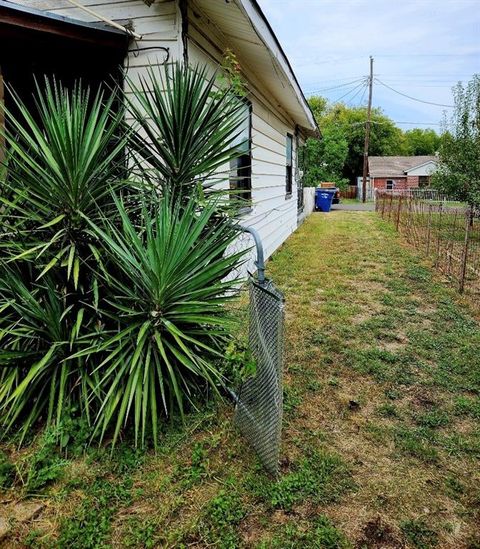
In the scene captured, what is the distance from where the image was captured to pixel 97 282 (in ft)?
8.07

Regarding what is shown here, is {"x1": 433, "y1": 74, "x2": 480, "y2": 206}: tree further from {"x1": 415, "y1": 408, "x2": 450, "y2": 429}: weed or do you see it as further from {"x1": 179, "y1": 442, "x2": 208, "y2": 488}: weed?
{"x1": 179, "y1": 442, "x2": 208, "y2": 488}: weed

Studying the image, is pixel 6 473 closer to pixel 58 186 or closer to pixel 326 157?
pixel 58 186

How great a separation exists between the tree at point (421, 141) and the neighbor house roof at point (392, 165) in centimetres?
2035

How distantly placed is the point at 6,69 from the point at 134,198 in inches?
82.6

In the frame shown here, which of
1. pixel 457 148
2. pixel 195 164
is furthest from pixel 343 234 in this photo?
pixel 195 164

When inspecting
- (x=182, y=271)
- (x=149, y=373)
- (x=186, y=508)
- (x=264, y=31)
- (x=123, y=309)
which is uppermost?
(x=264, y=31)

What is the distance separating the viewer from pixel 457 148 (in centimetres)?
1090

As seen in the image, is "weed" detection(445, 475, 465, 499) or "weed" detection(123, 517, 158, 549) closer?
"weed" detection(123, 517, 158, 549)

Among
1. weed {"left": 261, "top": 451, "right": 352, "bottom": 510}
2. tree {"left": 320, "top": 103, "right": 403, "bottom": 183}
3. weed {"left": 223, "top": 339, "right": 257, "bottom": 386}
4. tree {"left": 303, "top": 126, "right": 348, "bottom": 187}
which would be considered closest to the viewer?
weed {"left": 261, "top": 451, "right": 352, "bottom": 510}

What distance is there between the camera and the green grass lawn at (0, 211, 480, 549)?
1869mm

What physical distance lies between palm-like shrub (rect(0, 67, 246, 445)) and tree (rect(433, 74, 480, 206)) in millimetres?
9542

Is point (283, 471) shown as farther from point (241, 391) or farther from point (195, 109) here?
point (195, 109)

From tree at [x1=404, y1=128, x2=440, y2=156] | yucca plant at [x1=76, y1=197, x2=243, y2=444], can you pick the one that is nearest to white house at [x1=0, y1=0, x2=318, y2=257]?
yucca plant at [x1=76, y1=197, x2=243, y2=444]

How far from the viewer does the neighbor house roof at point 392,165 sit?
43.7 m
